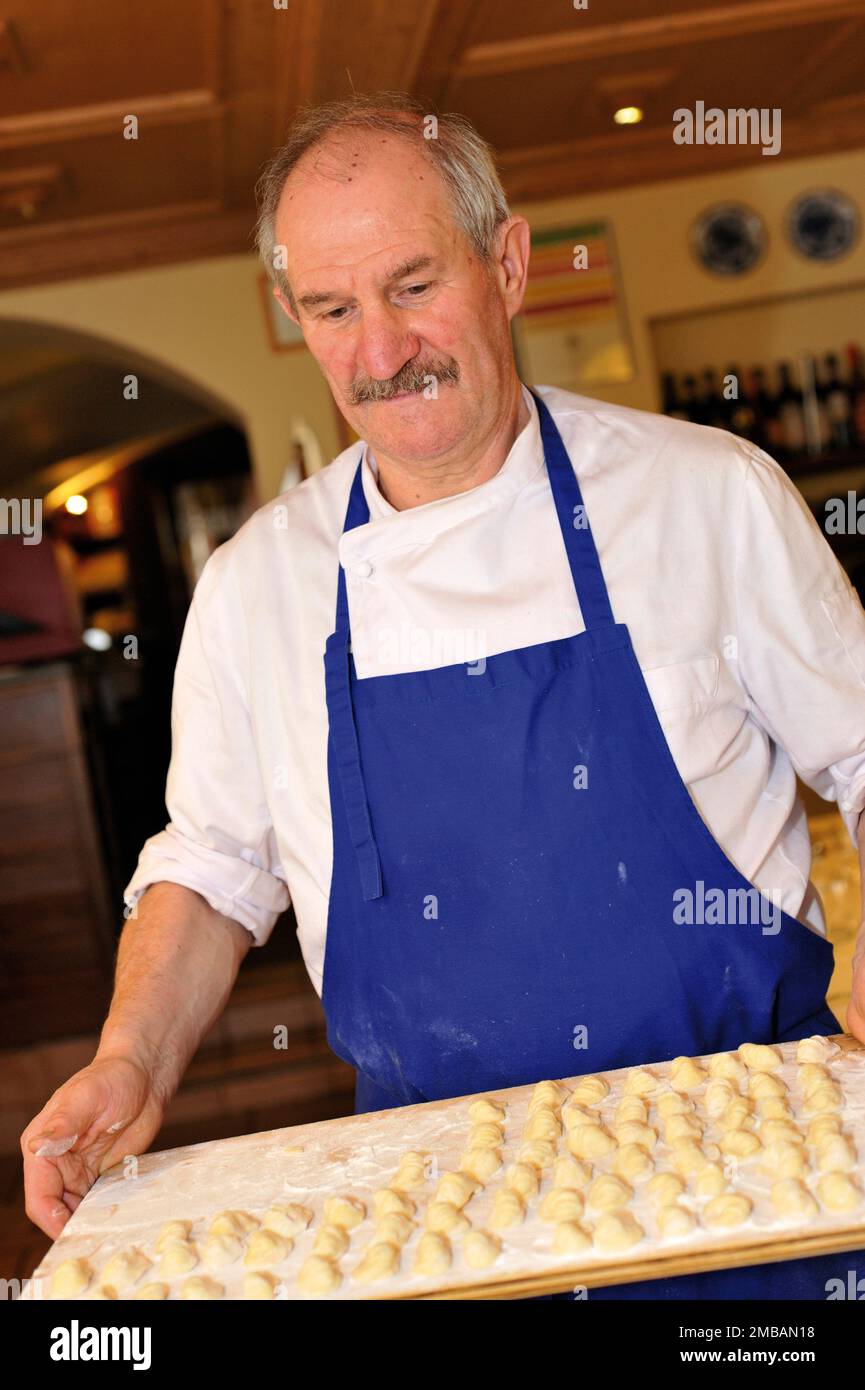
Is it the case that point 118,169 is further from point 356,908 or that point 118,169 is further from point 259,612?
point 356,908

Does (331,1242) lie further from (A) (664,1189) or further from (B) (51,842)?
(B) (51,842)

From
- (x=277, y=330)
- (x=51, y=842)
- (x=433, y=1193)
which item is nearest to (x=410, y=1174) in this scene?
(x=433, y=1193)

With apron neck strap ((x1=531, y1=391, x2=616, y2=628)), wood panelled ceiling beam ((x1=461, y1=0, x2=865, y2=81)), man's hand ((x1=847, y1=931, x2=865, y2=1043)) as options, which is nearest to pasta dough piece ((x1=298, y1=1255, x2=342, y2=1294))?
man's hand ((x1=847, y1=931, x2=865, y2=1043))

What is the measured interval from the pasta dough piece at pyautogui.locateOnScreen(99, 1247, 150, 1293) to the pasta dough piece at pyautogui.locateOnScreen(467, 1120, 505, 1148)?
0.26 meters

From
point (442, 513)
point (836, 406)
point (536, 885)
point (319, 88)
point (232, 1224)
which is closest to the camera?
point (232, 1224)

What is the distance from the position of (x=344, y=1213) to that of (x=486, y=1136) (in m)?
0.13

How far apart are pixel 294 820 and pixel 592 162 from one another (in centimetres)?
434

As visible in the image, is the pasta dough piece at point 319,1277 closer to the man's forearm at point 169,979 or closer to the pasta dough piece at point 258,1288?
the pasta dough piece at point 258,1288

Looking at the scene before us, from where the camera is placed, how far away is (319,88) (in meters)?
3.83

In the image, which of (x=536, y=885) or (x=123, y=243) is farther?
(x=123, y=243)

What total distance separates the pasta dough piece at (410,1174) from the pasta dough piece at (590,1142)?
11 centimetres

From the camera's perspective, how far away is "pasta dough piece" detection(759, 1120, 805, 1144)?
96 centimetres

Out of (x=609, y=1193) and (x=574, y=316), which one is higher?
(x=574, y=316)

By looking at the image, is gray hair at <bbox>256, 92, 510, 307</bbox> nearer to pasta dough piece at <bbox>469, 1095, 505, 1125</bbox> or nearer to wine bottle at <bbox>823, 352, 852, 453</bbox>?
pasta dough piece at <bbox>469, 1095, 505, 1125</bbox>
